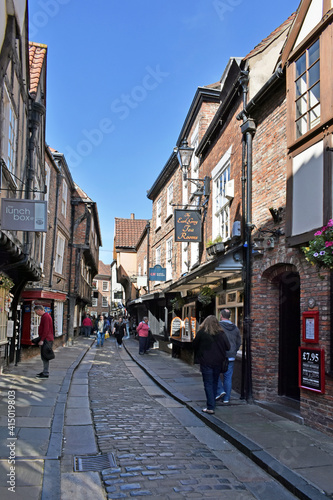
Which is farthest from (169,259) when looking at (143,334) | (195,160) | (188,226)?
(188,226)

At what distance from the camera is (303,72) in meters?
7.30

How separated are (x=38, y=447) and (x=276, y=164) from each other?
19.7 ft

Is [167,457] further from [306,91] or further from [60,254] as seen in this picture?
[60,254]

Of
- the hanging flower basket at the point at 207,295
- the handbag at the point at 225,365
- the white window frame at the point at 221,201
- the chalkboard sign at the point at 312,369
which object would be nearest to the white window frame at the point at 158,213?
the white window frame at the point at 221,201

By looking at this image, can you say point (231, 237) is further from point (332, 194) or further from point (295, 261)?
point (332, 194)

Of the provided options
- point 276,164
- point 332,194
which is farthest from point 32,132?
point 332,194

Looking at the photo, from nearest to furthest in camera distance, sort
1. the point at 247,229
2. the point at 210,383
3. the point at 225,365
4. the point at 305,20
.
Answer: the point at 305,20 → the point at 210,383 → the point at 225,365 → the point at 247,229

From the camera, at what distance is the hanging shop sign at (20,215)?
862 cm

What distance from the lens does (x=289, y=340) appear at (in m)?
8.19

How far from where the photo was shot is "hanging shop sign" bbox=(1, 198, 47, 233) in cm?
862

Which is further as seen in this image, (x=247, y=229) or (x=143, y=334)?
(x=143, y=334)

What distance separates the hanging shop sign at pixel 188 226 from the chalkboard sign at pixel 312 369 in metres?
7.10

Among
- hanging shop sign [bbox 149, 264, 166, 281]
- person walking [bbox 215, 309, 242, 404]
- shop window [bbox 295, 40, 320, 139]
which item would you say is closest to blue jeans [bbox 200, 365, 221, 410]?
person walking [bbox 215, 309, 242, 404]

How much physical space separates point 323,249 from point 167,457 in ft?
10.2
